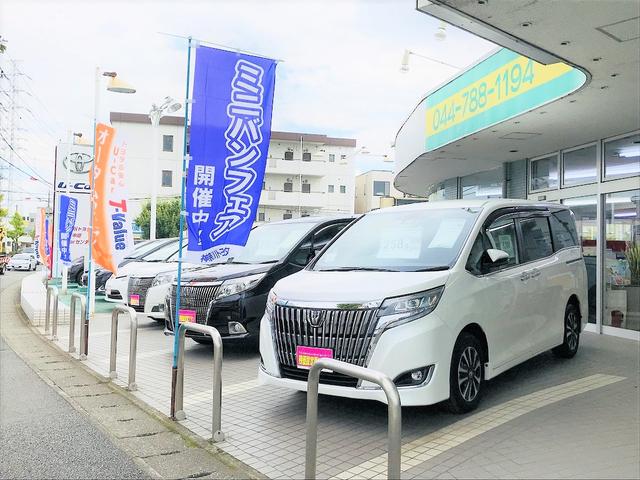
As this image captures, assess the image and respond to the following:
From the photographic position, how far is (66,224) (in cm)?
1194

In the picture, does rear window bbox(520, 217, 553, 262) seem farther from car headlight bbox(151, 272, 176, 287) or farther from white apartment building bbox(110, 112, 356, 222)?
white apartment building bbox(110, 112, 356, 222)

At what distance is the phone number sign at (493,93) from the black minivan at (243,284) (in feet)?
9.76

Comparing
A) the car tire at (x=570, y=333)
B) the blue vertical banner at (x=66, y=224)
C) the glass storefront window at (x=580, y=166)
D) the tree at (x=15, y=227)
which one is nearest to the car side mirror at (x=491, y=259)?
the car tire at (x=570, y=333)

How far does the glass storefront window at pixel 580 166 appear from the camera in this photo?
9.32 meters

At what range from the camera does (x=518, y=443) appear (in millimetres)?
4102

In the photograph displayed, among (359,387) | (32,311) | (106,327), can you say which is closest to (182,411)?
(359,387)

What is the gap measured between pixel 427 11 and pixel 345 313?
101 inches

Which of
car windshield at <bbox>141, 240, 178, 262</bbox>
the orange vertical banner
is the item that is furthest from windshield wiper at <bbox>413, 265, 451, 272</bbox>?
car windshield at <bbox>141, 240, 178, 262</bbox>

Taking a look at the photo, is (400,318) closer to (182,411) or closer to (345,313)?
(345,313)

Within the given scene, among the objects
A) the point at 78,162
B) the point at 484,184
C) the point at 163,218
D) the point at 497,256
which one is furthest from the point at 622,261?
the point at 163,218

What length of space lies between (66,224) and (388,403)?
430 inches

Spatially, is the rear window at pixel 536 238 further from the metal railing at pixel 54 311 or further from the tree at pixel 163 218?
the tree at pixel 163 218

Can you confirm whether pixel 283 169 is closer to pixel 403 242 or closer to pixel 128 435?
pixel 403 242

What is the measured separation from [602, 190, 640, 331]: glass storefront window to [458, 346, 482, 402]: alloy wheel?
509cm
